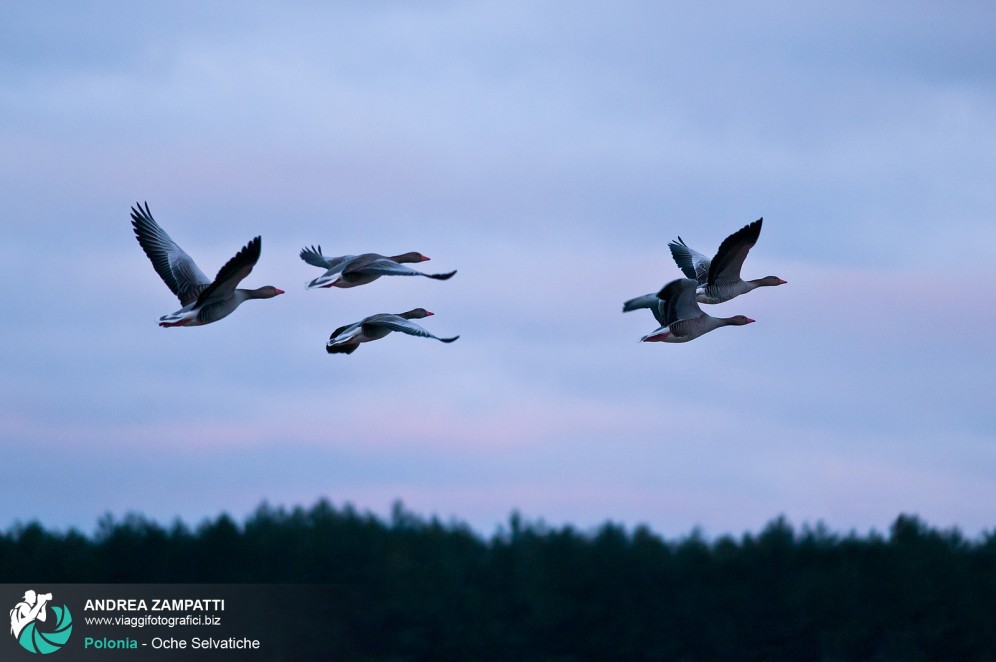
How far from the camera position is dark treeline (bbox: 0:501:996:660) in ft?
113

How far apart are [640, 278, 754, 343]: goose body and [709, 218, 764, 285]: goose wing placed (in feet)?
1.76

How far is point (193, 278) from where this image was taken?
Answer: 22.8 meters

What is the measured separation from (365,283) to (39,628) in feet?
42.8

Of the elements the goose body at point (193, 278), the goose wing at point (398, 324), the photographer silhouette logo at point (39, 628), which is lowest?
the photographer silhouette logo at point (39, 628)

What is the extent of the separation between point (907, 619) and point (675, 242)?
14.1 meters

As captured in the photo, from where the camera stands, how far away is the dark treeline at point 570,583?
113ft

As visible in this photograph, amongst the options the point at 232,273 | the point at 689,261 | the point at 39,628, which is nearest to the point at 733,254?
the point at 689,261

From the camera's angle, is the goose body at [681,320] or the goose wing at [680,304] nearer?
the goose wing at [680,304]

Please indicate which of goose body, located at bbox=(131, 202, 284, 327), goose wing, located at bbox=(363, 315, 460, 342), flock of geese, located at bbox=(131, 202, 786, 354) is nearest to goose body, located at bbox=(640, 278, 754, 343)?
flock of geese, located at bbox=(131, 202, 786, 354)

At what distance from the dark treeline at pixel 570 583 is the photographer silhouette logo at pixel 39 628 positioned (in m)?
2.91

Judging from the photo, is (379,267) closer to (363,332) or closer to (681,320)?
(363,332)
